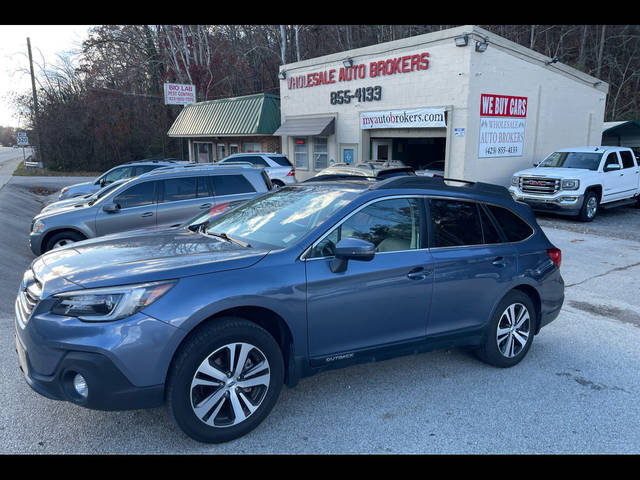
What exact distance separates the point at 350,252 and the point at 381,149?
17367 millimetres

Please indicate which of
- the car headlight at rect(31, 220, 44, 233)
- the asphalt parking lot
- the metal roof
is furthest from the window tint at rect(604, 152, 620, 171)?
the metal roof

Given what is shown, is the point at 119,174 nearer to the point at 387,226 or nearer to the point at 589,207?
the point at 387,226

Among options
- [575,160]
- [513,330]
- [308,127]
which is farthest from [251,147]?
[513,330]

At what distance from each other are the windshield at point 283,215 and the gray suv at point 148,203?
13.9 feet

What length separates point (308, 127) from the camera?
21188 millimetres

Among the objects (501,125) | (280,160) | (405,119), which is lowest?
(280,160)

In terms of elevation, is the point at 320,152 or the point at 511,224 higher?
the point at 320,152

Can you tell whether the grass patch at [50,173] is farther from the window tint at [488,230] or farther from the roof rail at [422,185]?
the window tint at [488,230]

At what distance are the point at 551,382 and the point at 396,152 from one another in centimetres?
1730

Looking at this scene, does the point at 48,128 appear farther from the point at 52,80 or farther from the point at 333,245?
the point at 333,245

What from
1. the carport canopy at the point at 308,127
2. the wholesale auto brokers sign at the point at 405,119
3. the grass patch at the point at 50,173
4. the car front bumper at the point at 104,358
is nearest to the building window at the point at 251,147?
the carport canopy at the point at 308,127

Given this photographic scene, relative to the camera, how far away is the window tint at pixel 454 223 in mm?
4047

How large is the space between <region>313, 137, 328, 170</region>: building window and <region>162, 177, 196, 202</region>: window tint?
43.7ft
